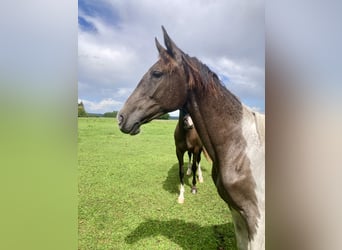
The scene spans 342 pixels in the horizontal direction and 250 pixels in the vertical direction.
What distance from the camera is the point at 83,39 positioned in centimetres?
121

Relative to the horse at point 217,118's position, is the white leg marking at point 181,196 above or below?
Answer: below

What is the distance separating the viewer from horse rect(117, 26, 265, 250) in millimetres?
1047

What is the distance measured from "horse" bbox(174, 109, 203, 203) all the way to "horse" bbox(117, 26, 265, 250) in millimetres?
371

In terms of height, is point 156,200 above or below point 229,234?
above

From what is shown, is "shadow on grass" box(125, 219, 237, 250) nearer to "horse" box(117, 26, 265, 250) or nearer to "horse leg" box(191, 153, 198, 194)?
"horse leg" box(191, 153, 198, 194)

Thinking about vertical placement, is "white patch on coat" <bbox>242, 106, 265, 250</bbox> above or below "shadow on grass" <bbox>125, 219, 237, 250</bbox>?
above

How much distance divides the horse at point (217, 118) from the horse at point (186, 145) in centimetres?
37

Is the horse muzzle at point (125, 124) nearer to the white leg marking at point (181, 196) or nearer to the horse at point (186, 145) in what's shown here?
the horse at point (186, 145)

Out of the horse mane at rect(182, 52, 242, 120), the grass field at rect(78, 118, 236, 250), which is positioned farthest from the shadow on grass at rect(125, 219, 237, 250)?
the horse mane at rect(182, 52, 242, 120)

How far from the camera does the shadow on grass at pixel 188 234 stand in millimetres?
1456

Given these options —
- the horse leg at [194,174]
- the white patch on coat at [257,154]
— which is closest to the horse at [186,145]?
the horse leg at [194,174]

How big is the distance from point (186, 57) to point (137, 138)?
65cm
